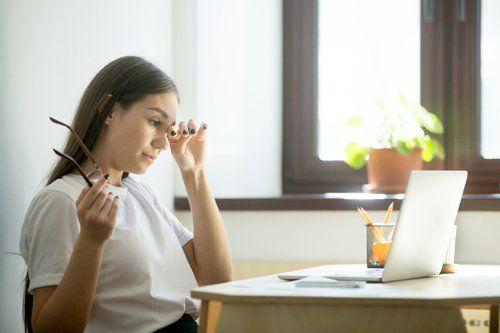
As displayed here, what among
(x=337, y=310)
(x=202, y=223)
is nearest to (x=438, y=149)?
(x=202, y=223)

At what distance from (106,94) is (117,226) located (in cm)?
31

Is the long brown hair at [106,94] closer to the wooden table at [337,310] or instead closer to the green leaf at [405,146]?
the wooden table at [337,310]

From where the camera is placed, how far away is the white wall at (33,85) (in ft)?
6.35

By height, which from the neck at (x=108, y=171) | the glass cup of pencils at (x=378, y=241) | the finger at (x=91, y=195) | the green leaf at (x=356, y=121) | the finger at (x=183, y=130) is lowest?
the glass cup of pencils at (x=378, y=241)

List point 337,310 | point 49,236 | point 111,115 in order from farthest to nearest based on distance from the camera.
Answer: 1. point 111,115
2. point 49,236
3. point 337,310

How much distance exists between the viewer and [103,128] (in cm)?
192

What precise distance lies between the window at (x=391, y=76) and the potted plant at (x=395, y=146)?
0.37ft

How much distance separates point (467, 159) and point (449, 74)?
33 cm

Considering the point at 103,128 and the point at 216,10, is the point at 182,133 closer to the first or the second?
the point at 103,128

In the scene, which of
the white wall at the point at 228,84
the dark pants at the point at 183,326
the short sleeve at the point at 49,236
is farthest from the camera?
the white wall at the point at 228,84

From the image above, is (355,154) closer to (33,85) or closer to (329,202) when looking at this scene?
(329,202)

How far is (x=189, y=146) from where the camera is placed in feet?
7.06

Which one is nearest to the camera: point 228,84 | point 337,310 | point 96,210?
point 337,310

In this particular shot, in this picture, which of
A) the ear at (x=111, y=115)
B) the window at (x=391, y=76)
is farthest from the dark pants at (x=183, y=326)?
the window at (x=391, y=76)
